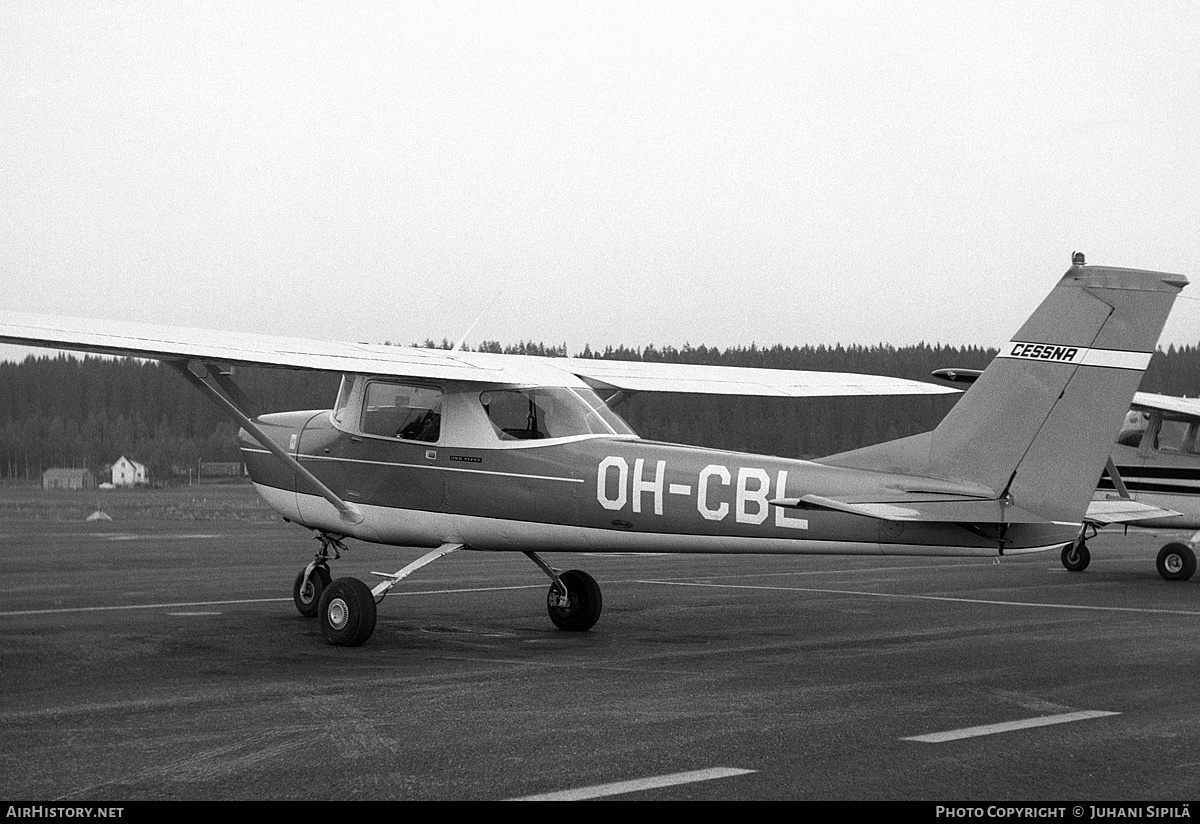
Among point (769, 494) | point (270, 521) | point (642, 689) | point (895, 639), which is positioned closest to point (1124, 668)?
point (895, 639)

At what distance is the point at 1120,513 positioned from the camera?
1237 centimetres

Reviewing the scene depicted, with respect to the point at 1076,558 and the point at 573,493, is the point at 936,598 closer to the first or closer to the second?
the point at 1076,558

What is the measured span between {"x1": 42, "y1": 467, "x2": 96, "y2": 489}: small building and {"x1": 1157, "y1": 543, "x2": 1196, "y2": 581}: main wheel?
4039 cm

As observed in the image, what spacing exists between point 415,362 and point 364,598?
2.09 metres

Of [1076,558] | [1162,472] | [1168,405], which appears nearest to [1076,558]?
[1076,558]

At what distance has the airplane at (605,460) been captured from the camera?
9.36 meters

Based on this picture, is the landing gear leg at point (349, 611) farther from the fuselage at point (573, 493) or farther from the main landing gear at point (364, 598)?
the fuselage at point (573, 493)

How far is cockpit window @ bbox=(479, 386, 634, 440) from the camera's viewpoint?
11.2 meters

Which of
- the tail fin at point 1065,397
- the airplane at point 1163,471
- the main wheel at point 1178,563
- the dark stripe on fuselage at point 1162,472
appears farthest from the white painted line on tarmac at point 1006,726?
the dark stripe on fuselage at point 1162,472

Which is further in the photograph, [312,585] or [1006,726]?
[312,585]

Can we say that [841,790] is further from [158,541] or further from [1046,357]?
[158,541]

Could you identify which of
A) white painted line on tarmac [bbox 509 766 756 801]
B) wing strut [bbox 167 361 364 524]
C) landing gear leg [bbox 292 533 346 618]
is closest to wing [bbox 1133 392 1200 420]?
landing gear leg [bbox 292 533 346 618]

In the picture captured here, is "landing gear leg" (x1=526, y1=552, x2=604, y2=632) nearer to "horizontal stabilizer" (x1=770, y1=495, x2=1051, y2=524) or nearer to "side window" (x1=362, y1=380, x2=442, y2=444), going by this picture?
"side window" (x1=362, y1=380, x2=442, y2=444)

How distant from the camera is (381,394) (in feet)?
39.9
